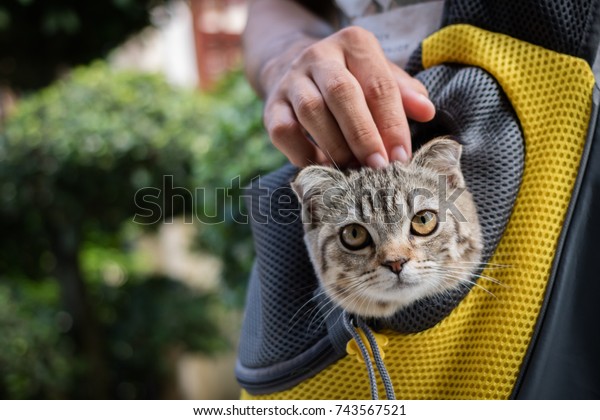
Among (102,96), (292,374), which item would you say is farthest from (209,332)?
(292,374)

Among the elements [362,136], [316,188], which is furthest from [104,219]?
[362,136]

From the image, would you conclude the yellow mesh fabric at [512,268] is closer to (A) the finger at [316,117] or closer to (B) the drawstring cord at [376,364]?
(B) the drawstring cord at [376,364]

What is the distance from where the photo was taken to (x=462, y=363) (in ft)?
2.02

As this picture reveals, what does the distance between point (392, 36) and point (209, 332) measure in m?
2.05

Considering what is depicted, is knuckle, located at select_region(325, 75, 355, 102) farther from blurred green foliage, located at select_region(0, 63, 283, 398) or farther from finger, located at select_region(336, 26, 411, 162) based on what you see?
blurred green foliage, located at select_region(0, 63, 283, 398)

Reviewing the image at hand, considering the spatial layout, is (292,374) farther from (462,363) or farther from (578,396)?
(578,396)

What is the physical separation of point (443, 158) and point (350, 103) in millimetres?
134

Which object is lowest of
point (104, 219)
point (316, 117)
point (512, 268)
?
point (104, 219)

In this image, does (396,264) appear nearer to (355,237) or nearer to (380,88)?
(355,237)

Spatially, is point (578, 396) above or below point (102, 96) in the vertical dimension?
above

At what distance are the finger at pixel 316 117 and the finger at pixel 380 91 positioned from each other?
44mm

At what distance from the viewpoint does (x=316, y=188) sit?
0.70 meters

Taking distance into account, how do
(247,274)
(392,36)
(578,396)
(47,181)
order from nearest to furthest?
(578,396)
(392,36)
(247,274)
(47,181)

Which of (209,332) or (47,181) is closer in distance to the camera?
(47,181)
